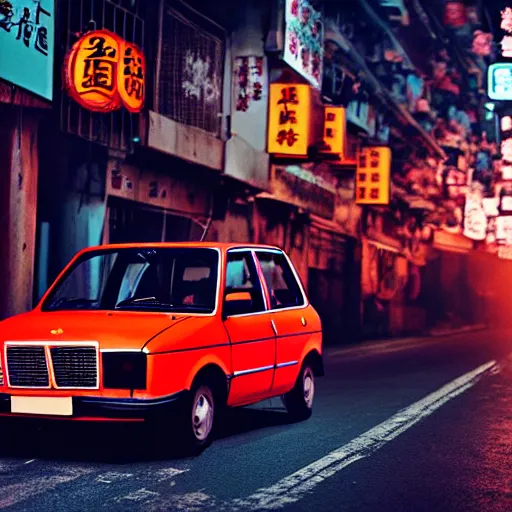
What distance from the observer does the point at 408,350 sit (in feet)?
83.9

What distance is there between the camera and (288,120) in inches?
938

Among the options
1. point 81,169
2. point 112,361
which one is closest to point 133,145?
point 81,169

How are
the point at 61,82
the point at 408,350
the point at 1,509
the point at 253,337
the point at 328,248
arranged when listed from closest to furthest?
the point at 1,509 < the point at 253,337 < the point at 61,82 < the point at 408,350 < the point at 328,248

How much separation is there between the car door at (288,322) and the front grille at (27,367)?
245cm

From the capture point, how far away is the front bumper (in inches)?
286

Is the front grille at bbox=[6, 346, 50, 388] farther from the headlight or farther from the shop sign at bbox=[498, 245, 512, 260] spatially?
the shop sign at bbox=[498, 245, 512, 260]

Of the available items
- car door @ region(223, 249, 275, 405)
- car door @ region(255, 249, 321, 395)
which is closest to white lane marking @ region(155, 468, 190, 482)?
car door @ region(223, 249, 275, 405)

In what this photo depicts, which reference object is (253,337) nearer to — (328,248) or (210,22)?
(210,22)

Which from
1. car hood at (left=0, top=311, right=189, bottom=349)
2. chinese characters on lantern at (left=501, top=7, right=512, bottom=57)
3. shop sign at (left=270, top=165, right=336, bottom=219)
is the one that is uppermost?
chinese characters on lantern at (left=501, top=7, right=512, bottom=57)

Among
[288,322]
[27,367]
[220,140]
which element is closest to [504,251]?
[220,140]

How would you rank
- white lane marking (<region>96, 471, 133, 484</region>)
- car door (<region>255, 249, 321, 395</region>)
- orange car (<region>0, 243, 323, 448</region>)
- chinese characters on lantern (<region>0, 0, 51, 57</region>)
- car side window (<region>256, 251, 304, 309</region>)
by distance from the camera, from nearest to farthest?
white lane marking (<region>96, 471, 133, 484</region>) < orange car (<region>0, 243, 323, 448</region>) < car door (<region>255, 249, 321, 395</region>) < car side window (<region>256, 251, 304, 309</region>) < chinese characters on lantern (<region>0, 0, 51, 57</region>)

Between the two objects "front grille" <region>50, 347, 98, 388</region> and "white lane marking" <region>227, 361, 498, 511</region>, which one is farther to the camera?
"front grille" <region>50, 347, 98, 388</region>

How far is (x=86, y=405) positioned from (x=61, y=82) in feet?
30.1

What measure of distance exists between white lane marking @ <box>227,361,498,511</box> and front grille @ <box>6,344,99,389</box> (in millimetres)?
1634
